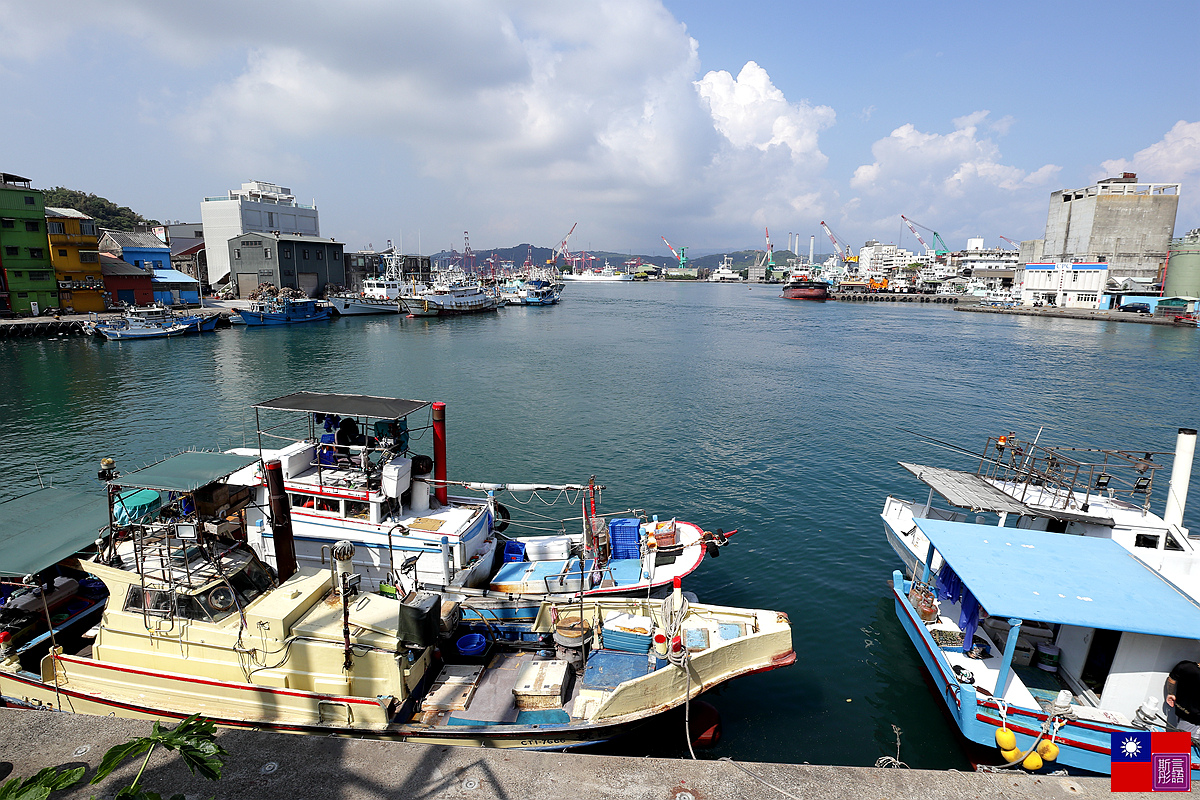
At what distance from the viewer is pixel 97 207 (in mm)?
101875

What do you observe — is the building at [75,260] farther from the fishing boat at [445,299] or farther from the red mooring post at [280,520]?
the red mooring post at [280,520]

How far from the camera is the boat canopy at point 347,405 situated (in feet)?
46.1

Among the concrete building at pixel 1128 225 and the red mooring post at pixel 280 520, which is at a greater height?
the concrete building at pixel 1128 225

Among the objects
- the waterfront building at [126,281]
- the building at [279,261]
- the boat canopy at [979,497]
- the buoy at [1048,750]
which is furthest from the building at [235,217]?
the buoy at [1048,750]

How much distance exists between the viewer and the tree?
95325 millimetres

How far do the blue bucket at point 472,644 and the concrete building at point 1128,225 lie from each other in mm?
150263

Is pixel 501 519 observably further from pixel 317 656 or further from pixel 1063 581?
pixel 1063 581

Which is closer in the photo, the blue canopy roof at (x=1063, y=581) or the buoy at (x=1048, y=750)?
the buoy at (x=1048, y=750)

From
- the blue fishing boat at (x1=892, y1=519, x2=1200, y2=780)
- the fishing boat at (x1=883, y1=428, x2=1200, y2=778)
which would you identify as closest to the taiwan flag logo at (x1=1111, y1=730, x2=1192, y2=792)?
the fishing boat at (x1=883, y1=428, x2=1200, y2=778)

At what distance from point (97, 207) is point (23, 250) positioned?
174ft

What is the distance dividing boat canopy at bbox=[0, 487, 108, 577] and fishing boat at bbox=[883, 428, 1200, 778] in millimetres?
16660

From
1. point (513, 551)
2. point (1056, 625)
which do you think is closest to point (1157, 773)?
point (1056, 625)

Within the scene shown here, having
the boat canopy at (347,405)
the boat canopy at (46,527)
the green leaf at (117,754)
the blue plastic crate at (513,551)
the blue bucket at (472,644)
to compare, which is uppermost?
the boat canopy at (347,405)

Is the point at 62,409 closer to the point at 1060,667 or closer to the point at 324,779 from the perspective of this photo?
the point at 324,779
